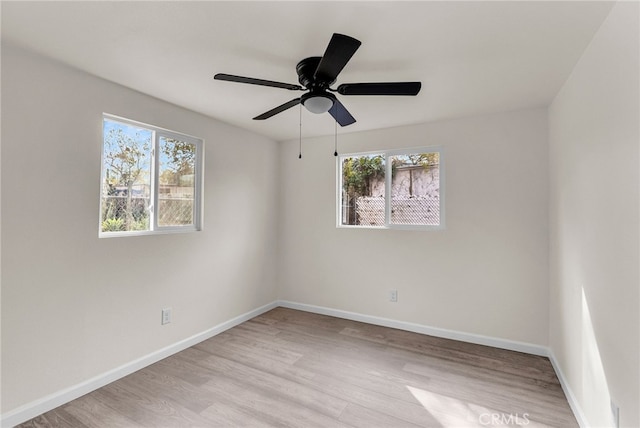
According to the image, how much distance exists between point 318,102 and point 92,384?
2567 mm

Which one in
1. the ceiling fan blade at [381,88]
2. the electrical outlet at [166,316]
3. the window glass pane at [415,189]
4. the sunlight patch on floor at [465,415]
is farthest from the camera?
the window glass pane at [415,189]

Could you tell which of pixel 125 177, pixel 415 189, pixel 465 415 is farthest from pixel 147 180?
pixel 465 415

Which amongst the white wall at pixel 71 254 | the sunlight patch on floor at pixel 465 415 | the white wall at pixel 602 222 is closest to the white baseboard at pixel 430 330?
the white wall at pixel 602 222

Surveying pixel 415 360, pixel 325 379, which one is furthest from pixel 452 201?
pixel 325 379

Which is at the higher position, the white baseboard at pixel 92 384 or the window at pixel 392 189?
the window at pixel 392 189

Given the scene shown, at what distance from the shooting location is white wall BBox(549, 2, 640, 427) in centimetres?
127

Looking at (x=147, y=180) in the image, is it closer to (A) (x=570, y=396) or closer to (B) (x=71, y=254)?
(B) (x=71, y=254)

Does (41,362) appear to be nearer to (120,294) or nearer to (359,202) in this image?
(120,294)

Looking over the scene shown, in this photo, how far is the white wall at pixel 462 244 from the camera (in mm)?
2842

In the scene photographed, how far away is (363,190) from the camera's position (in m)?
3.78

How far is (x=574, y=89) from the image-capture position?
203 centimetres

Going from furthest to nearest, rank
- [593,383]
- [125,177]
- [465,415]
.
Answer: [125,177] < [465,415] < [593,383]

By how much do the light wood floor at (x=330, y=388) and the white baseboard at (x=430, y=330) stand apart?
0.10m

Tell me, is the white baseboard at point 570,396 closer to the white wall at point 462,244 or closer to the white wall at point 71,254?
the white wall at point 462,244
